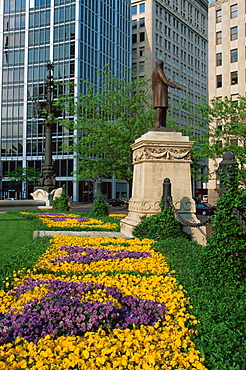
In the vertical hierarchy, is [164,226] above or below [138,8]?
below

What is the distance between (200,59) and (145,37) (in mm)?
26704

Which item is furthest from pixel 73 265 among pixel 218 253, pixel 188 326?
pixel 188 326

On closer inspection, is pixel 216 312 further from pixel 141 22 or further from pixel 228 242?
pixel 141 22

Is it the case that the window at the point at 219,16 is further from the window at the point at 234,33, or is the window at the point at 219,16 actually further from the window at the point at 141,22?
the window at the point at 141,22

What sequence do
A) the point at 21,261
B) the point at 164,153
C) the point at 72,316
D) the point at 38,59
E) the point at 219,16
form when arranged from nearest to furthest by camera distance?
the point at 72,316 < the point at 21,261 < the point at 164,153 < the point at 219,16 < the point at 38,59

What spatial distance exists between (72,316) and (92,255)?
3309 mm

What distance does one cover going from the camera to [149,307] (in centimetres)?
447

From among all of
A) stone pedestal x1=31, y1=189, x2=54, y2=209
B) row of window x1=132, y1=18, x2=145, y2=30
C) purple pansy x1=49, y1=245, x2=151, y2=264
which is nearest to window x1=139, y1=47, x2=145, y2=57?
row of window x1=132, y1=18, x2=145, y2=30

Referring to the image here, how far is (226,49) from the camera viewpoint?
54219 millimetres

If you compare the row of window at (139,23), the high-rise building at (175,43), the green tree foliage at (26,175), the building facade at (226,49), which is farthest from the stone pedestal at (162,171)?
the row of window at (139,23)

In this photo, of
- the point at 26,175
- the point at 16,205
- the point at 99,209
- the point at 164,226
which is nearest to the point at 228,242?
the point at 164,226

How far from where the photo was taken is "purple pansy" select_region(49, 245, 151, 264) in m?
7.15

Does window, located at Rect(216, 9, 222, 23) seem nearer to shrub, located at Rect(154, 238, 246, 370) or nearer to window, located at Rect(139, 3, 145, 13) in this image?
window, located at Rect(139, 3, 145, 13)

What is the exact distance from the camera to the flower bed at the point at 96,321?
11.1 feet
